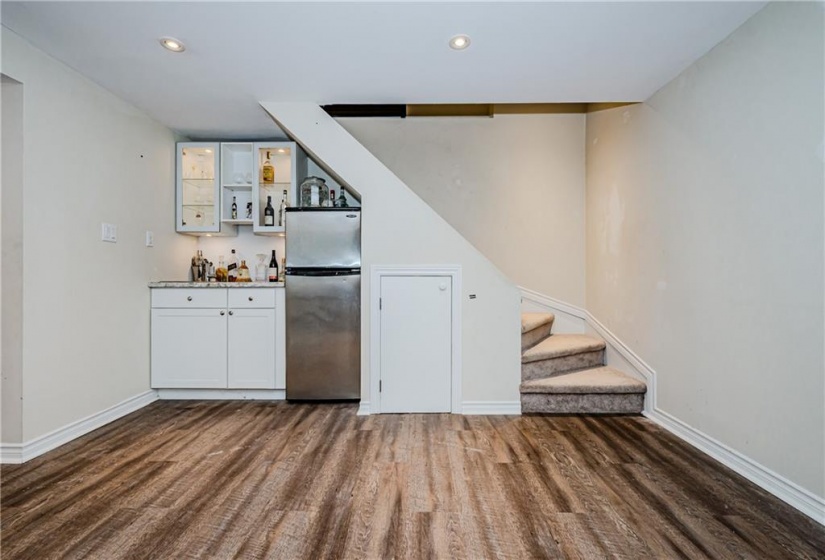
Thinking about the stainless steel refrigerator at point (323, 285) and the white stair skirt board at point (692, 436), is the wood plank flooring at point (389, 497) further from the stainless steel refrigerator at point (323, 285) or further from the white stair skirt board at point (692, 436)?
the stainless steel refrigerator at point (323, 285)

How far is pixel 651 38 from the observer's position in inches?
80.0

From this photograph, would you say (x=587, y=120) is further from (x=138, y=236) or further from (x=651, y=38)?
(x=138, y=236)

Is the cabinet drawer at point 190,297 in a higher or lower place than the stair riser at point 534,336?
higher

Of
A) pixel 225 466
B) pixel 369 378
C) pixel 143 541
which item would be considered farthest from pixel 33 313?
pixel 369 378

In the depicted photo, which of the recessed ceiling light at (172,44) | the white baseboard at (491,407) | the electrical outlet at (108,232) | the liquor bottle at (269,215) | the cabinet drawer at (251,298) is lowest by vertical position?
the white baseboard at (491,407)

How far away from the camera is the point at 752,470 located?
189 centimetres

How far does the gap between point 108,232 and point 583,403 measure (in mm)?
3722

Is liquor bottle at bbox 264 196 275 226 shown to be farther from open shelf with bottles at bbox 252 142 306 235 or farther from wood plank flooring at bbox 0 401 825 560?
wood plank flooring at bbox 0 401 825 560

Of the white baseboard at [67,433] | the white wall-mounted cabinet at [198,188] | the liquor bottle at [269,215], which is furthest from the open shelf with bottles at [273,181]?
the white baseboard at [67,433]

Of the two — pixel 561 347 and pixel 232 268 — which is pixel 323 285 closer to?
pixel 232 268

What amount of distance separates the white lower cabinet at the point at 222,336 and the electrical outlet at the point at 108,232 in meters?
0.58

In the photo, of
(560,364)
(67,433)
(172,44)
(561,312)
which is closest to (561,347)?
(560,364)

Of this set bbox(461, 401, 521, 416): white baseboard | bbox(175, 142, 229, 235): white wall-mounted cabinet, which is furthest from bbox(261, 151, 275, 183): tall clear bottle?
bbox(461, 401, 521, 416): white baseboard

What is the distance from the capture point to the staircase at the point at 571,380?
280 centimetres
